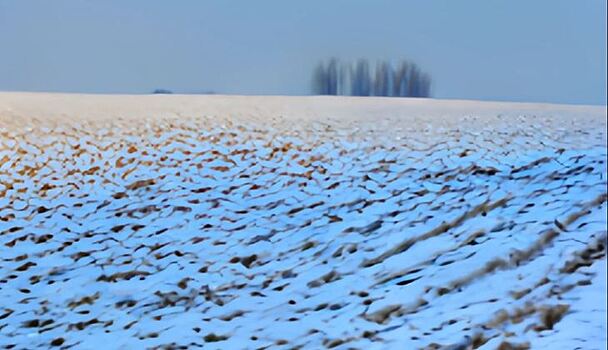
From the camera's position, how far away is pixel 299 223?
1482 millimetres

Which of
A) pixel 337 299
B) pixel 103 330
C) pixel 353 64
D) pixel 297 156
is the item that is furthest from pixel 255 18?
pixel 103 330

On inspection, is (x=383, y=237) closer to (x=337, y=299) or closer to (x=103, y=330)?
(x=337, y=299)

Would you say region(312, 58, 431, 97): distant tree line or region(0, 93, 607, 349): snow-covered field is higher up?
region(312, 58, 431, 97): distant tree line

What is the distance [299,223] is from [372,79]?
0.43 meters

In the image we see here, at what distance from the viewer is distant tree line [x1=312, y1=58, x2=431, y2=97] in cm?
136

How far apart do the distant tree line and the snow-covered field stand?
0.04 metres

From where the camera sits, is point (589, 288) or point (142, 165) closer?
point (589, 288)

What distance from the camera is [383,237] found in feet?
4.58

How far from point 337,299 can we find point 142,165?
720mm

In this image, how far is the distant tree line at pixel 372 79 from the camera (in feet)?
4.47

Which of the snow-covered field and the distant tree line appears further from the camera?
the distant tree line

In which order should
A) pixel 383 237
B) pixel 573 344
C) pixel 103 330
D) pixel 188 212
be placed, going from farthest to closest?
pixel 188 212, pixel 383 237, pixel 103 330, pixel 573 344

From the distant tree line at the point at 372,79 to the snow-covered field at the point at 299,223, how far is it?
0.12 feet

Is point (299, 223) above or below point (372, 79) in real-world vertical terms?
below
